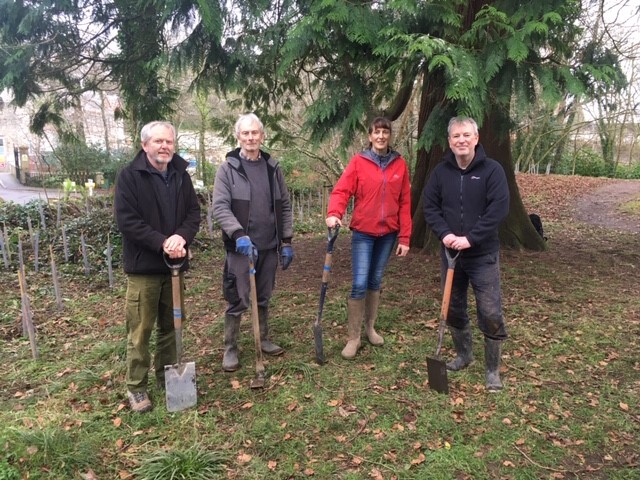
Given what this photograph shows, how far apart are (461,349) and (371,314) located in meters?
0.76

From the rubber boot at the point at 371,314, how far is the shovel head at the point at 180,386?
4.93 feet

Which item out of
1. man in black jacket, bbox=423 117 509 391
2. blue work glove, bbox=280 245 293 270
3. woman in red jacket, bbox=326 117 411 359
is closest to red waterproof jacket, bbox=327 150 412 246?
woman in red jacket, bbox=326 117 411 359

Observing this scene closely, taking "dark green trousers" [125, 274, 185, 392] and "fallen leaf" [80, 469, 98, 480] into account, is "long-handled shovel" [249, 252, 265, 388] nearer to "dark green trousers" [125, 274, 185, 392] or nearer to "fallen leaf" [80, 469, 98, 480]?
"dark green trousers" [125, 274, 185, 392]

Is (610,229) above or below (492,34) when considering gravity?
below

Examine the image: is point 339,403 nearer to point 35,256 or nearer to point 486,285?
point 486,285

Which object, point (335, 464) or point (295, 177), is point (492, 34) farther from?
point (295, 177)

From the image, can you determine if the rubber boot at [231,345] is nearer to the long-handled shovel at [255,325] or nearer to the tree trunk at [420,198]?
the long-handled shovel at [255,325]

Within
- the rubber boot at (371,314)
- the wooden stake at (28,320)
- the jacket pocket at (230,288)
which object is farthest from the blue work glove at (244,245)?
the wooden stake at (28,320)

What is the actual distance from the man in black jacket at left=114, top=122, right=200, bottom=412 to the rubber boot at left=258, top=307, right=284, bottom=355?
0.86 m

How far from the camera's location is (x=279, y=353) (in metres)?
3.96

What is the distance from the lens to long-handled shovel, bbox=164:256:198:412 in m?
3.08

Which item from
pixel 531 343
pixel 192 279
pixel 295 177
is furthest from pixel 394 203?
pixel 295 177

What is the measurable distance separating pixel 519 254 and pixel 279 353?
14.4ft

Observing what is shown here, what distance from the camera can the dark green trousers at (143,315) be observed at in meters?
3.07
